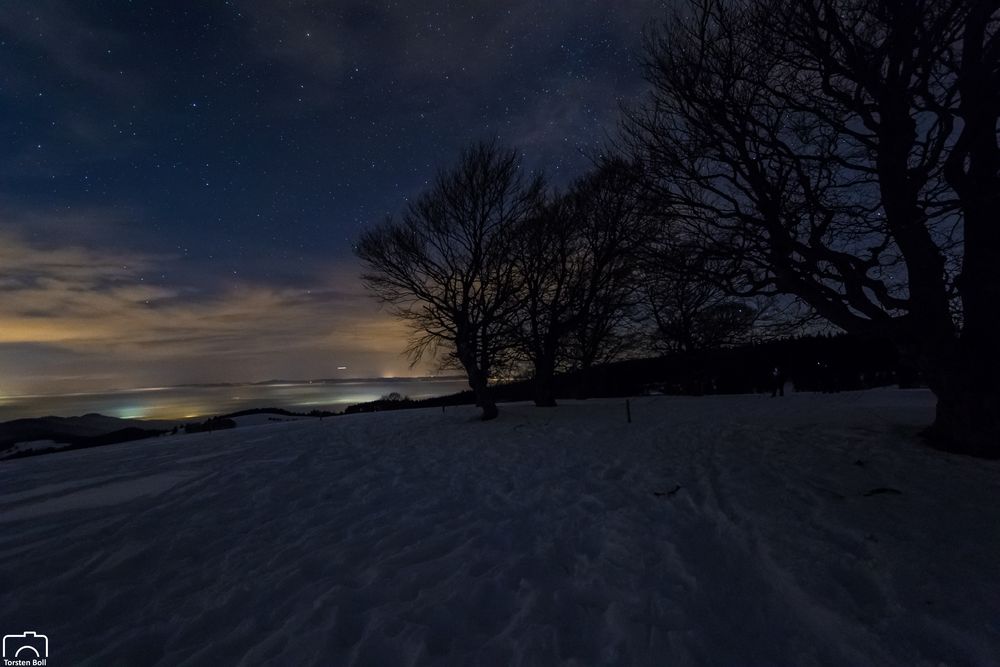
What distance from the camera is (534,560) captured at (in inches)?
150

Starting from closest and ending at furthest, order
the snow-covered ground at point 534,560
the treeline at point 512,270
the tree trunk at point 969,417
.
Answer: the snow-covered ground at point 534,560 → the tree trunk at point 969,417 → the treeline at point 512,270

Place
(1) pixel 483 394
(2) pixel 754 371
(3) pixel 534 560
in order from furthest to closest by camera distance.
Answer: (2) pixel 754 371 → (1) pixel 483 394 → (3) pixel 534 560

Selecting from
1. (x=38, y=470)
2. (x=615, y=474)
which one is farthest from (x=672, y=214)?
(x=38, y=470)

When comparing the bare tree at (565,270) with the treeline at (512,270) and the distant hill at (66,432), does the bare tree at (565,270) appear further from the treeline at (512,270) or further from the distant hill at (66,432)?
the distant hill at (66,432)

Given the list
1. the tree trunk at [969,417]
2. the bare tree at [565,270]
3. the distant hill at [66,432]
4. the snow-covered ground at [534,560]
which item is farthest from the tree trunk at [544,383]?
the distant hill at [66,432]

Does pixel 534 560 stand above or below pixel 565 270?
below

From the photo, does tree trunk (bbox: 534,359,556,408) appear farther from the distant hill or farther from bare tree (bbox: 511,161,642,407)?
the distant hill

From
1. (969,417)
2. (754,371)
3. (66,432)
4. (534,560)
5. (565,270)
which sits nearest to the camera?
(534,560)

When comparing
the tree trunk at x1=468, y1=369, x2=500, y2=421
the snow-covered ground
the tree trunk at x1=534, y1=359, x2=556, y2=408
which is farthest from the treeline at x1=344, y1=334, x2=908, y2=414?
the snow-covered ground

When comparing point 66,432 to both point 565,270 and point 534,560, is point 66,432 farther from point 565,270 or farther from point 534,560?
point 534,560

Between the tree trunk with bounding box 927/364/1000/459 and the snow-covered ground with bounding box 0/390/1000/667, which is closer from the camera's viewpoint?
the snow-covered ground with bounding box 0/390/1000/667

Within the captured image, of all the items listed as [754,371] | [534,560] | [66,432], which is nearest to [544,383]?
[534,560]

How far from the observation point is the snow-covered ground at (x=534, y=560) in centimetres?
269

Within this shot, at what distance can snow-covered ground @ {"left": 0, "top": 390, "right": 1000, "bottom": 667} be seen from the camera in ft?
8.84
